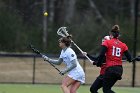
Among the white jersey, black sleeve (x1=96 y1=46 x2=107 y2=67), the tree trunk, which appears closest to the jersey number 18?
black sleeve (x1=96 y1=46 x2=107 y2=67)

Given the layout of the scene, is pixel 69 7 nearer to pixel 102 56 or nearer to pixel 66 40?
pixel 66 40

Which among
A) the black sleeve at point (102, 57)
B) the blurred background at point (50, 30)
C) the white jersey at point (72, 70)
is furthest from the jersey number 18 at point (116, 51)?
the blurred background at point (50, 30)

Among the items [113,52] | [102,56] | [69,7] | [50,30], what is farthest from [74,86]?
[69,7]

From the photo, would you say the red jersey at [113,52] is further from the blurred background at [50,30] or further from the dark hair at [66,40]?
the blurred background at [50,30]

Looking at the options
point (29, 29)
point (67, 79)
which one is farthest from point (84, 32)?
point (67, 79)

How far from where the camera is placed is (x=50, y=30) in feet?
140

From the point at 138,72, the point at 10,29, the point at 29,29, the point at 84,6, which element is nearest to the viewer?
the point at 138,72

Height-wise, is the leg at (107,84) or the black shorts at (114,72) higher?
the black shorts at (114,72)

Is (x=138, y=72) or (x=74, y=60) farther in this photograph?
(x=138, y=72)

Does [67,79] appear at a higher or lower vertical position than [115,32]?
lower

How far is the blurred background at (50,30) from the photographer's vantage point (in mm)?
31500

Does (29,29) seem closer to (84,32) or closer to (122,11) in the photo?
(84,32)

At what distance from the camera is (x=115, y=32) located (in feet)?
52.3

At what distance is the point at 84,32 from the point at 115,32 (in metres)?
27.5
